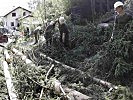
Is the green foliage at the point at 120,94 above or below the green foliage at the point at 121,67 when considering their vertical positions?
below

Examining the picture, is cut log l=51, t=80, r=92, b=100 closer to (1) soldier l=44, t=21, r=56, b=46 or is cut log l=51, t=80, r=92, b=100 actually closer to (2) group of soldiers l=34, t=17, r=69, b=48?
(2) group of soldiers l=34, t=17, r=69, b=48

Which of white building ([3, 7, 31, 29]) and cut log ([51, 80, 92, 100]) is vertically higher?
white building ([3, 7, 31, 29])

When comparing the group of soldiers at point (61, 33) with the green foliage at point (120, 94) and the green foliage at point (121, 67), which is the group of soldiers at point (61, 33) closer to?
the green foliage at point (121, 67)

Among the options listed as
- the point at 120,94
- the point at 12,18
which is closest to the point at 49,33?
the point at 120,94

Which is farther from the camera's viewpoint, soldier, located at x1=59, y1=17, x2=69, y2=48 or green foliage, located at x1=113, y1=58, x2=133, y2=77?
soldier, located at x1=59, y1=17, x2=69, y2=48

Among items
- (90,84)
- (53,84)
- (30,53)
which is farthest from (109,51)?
(30,53)

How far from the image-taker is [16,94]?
23.8 ft

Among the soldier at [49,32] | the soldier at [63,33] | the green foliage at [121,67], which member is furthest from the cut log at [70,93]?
the soldier at [49,32]

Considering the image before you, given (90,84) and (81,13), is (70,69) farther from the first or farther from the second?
(81,13)

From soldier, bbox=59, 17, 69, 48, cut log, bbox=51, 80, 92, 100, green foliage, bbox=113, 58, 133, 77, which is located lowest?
cut log, bbox=51, 80, 92, 100

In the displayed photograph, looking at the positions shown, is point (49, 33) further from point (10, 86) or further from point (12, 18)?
point (12, 18)

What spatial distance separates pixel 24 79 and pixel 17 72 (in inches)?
31.4

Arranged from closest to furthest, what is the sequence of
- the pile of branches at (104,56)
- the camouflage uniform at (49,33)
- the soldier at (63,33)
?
the pile of branches at (104,56)
the soldier at (63,33)
the camouflage uniform at (49,33)

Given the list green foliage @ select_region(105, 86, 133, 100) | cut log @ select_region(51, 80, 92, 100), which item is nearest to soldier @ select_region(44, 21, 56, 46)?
cut log @ select_region(51, 80, 92, 100)
